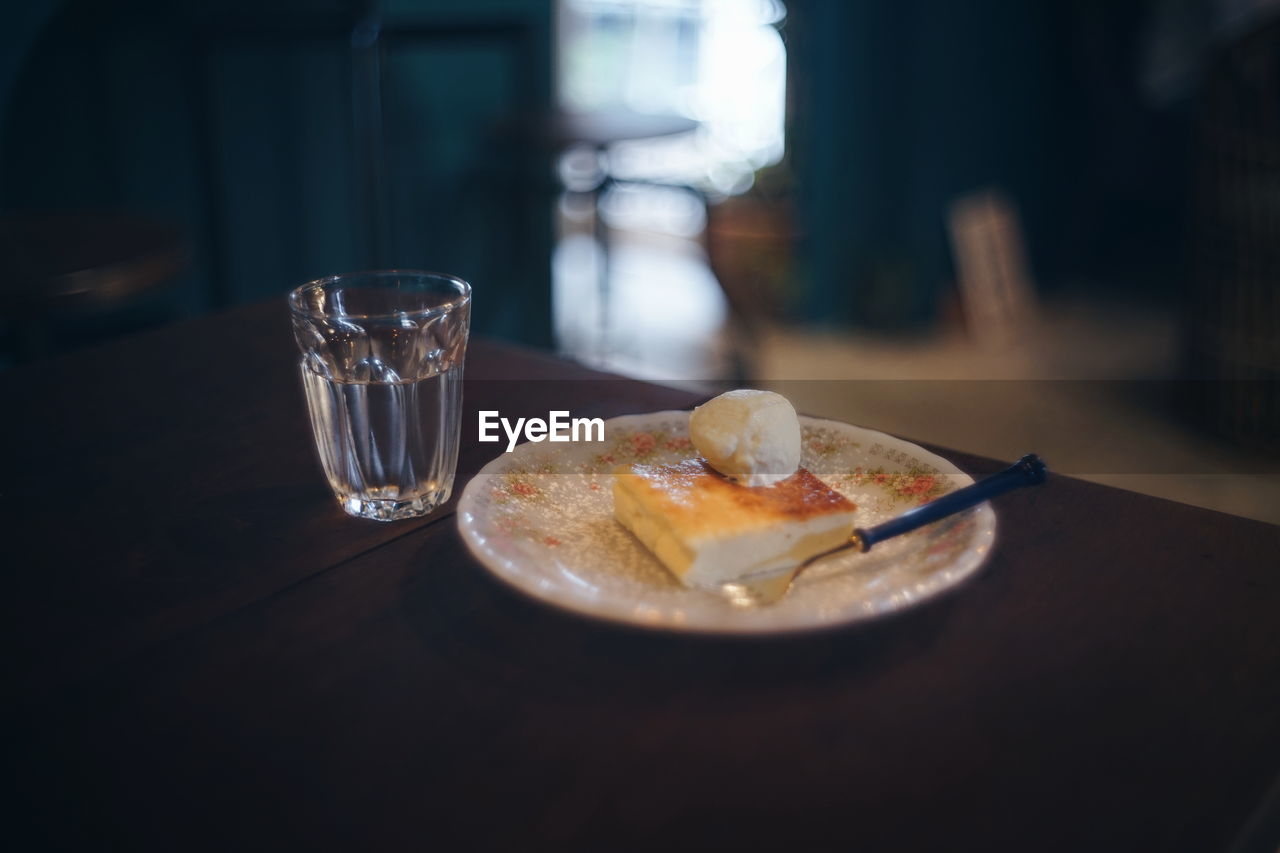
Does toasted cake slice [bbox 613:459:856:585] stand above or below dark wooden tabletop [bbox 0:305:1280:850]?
above

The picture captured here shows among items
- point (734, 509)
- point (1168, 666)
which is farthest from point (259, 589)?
point (1168, 666)

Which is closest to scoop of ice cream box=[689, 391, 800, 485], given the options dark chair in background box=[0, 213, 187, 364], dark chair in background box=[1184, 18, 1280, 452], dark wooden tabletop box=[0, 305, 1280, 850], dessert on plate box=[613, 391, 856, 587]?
dessert on plate box=[613, 391, 856, 587]

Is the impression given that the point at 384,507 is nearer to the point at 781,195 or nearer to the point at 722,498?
the point at 722,498

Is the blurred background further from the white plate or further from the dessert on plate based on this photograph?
the dessert on plate

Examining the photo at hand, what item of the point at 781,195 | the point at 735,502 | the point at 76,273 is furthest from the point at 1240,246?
the point at 76,273

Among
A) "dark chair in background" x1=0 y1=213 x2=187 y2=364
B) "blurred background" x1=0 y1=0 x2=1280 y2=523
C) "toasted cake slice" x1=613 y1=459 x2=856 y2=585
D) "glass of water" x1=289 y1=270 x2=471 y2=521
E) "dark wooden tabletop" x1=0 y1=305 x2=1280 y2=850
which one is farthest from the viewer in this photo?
"blurred background" x1=0 y1=0 x2=1280 y2=523

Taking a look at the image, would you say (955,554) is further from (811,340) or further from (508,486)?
(811,340)
